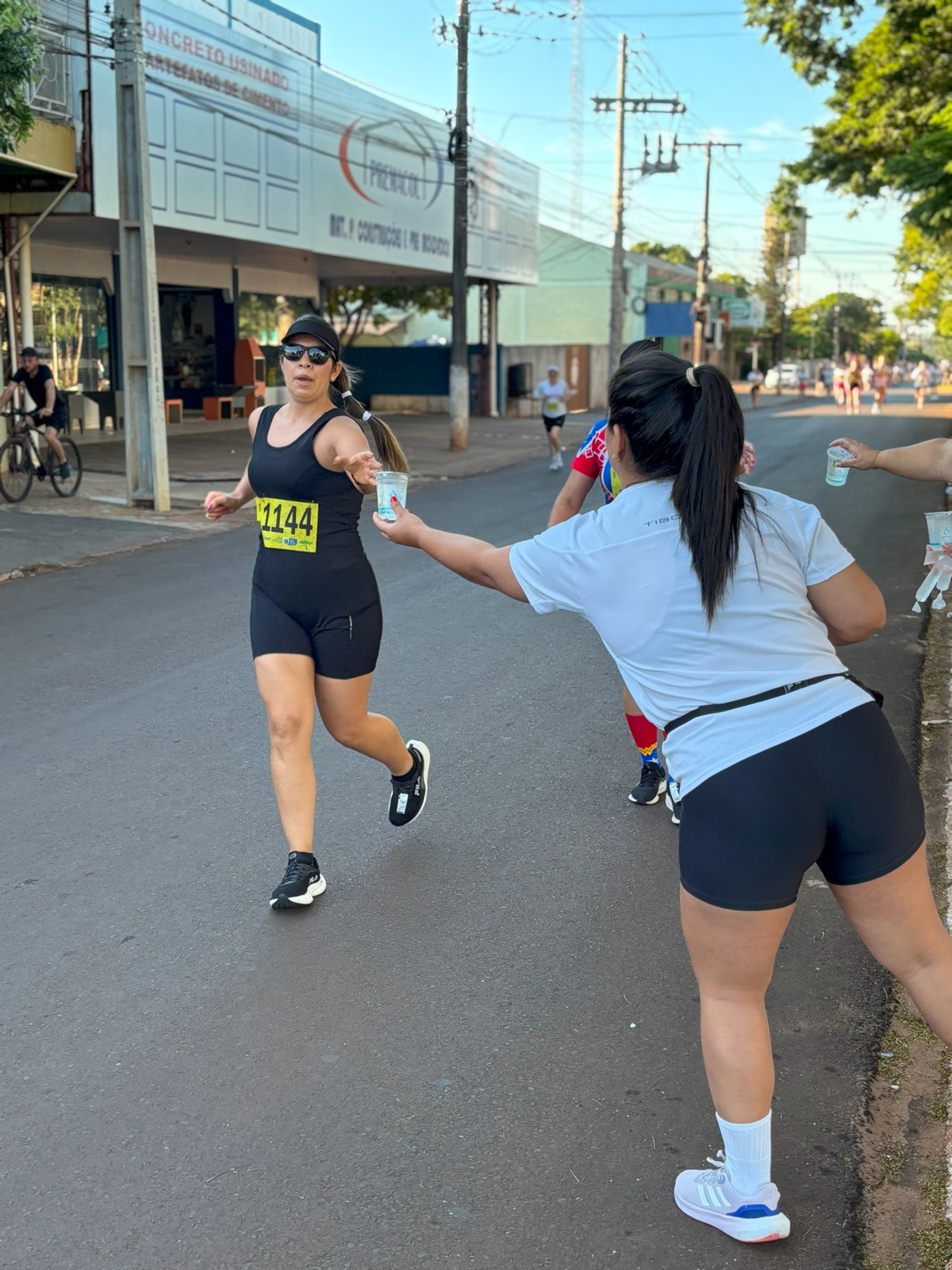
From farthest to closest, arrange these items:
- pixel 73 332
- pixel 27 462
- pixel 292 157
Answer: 1. pixel 73 332
2. pixel 292 157
3. pixel 27 462

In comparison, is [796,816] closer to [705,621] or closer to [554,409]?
[705,621]

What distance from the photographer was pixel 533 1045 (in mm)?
3545

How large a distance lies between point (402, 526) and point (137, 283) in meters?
12.9

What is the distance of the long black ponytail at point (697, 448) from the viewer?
2484 mm

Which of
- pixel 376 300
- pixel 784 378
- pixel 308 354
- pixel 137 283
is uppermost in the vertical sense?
pixel 376 300

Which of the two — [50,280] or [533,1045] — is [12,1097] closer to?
[533,1045]

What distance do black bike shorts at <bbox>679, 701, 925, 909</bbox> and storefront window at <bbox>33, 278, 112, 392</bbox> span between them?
23.6m

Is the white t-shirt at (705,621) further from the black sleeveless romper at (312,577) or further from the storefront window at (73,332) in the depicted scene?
the storefront window at (73,332)

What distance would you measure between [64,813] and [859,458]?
11.6 ft

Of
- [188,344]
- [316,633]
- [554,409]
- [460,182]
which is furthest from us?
[188,344]

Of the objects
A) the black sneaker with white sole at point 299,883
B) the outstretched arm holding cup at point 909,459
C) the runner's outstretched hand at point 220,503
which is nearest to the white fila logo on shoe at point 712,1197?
the outstretched arm holding cup at point 909,459

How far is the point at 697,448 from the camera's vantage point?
8.20 feet

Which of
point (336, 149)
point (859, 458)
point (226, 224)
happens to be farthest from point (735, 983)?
point (336, 149)

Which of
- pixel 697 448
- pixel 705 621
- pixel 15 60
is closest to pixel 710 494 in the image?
pixel 697 448
